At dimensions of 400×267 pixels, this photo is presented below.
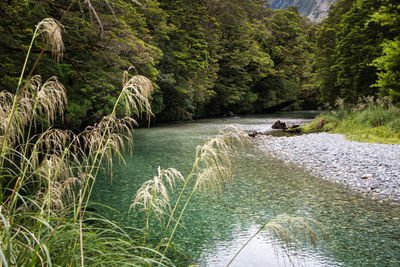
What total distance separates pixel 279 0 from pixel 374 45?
204235 millimetres

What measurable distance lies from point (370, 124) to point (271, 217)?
925 cm

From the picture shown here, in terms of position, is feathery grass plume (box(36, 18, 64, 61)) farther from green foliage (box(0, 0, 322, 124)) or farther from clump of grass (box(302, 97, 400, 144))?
clump of grass (box(302, 97, 400, 144))

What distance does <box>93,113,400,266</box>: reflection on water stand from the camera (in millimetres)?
3672

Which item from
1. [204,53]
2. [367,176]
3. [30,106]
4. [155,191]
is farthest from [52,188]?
[204,53]

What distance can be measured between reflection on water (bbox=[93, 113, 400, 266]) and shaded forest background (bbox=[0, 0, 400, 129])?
2636 mm

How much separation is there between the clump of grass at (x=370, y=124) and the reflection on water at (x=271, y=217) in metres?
4.68

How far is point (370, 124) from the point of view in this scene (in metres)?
12.0

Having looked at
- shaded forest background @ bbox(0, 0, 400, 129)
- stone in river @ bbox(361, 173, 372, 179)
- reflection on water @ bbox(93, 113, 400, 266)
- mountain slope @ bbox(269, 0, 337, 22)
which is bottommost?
reflection on water @ bbox(93, 113, 400, 266)

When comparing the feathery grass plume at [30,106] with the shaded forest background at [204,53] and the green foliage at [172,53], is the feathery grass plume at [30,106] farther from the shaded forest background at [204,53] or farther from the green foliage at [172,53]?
the shaded forest background at [204,53]

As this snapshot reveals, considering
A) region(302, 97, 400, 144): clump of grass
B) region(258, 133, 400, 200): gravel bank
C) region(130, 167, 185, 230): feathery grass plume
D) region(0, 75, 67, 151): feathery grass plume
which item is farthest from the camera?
region(302, 97, 400, 144): clump of grass

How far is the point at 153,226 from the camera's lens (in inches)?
180

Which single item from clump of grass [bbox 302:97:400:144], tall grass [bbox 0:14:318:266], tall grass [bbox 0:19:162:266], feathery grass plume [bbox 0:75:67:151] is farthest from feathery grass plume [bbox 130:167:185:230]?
clump of grass [bbox 302:97:400:144]

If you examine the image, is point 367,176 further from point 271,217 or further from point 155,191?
point 155,191

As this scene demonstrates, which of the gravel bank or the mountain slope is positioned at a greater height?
the mountain slope
